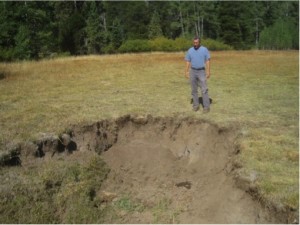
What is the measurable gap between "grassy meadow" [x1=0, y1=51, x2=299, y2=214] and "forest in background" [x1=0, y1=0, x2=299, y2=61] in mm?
10017

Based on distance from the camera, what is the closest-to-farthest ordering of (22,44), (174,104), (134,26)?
(174,104) < (22,44) < (134,26)

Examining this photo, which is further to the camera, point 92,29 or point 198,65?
point 92,29

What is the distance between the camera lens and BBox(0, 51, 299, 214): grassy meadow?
26.0ft

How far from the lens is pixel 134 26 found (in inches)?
2576

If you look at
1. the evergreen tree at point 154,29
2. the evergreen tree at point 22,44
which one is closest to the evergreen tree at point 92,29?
the evergreen tree at point 154,29

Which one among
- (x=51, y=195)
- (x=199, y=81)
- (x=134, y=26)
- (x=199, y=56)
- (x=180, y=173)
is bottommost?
(x=180, y=173)

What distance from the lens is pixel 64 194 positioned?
24.2 ft

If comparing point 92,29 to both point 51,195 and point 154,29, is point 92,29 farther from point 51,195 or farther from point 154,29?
point 51,195

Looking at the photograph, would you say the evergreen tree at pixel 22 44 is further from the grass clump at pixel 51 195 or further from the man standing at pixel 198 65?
the grass clump at pixel 51 195

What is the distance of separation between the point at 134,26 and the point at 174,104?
54.9 m

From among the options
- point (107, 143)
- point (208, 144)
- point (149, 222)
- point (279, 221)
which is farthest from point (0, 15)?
point (279, 221)

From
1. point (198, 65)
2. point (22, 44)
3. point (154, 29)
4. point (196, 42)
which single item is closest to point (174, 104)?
point (198, 65)

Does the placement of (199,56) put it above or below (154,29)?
below

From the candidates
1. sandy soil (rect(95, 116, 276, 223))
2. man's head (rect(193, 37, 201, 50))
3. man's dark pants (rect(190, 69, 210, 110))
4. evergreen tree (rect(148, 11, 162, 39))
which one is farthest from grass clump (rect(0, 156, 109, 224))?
evergreen tree (rect(148, 11, 162, 39))
